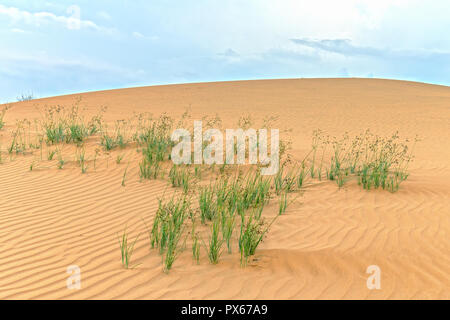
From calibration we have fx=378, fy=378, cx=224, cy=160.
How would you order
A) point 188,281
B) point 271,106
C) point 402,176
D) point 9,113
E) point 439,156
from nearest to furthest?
point 188,281, point 402,176, point 439,156, point 9,113, point 271,106

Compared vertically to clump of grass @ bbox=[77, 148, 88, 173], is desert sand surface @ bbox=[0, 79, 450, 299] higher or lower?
lower

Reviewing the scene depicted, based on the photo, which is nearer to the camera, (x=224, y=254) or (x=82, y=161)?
(x=224, y=254)

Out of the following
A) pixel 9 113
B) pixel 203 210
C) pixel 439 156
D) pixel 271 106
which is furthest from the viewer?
pixel 271 106

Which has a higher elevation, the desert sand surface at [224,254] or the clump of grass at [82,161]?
the clump of grass at [82,161]

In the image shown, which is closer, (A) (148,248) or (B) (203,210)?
Answer: (A) (148,248)

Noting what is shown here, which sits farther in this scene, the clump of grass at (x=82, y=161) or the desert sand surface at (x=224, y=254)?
the clump of grass at (x=82, y=161)

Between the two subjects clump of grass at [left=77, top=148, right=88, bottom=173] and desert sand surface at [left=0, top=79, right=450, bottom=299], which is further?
clump of grass at [left=77, top=148, right=88, bottom=173]

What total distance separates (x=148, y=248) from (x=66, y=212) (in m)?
1.83

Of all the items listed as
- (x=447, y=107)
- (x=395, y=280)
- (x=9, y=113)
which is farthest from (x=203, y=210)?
(x=447, y=107)

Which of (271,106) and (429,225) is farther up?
(271,106)

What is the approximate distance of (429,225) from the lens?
5.14m

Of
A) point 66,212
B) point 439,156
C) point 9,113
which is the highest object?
point 9,113

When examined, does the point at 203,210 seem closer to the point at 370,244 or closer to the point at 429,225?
the point at 370,244

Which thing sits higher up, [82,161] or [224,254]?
[82,161]
